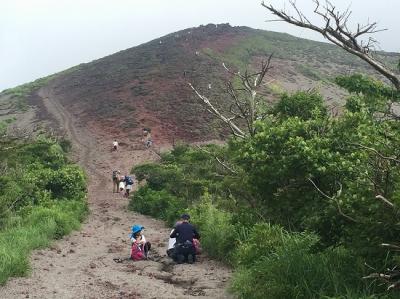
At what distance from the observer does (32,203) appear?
1777cm

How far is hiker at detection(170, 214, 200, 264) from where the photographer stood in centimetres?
1181

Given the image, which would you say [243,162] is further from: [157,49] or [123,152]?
[157,49]

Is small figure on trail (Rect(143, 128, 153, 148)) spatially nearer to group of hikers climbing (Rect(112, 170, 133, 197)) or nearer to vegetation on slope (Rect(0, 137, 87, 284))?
group of hikers climbing (Rect(112, 170, 133, 197))

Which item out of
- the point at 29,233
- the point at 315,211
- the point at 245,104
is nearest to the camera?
the point at 315,211

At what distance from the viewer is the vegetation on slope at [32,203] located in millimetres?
11098

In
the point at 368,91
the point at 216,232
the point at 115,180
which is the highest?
the point at 368,91

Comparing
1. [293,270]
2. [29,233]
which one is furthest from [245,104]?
[293,270]

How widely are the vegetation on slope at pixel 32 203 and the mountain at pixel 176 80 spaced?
62.5ft

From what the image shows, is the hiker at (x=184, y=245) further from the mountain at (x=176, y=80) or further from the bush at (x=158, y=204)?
the mountain at (x=176, y=80)

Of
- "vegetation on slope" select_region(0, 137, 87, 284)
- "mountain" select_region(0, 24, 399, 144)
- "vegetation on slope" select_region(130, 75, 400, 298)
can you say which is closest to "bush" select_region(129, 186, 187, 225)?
"vegetation on slope" select_region(0, 137, 87, 284)

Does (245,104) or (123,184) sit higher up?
(245,104)

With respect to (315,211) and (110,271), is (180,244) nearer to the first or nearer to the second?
(110,271)

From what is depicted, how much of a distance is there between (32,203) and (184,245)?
814 cm

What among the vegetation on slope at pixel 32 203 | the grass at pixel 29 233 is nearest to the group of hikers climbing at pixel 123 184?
the vegetation on slope at pixel 32 203
